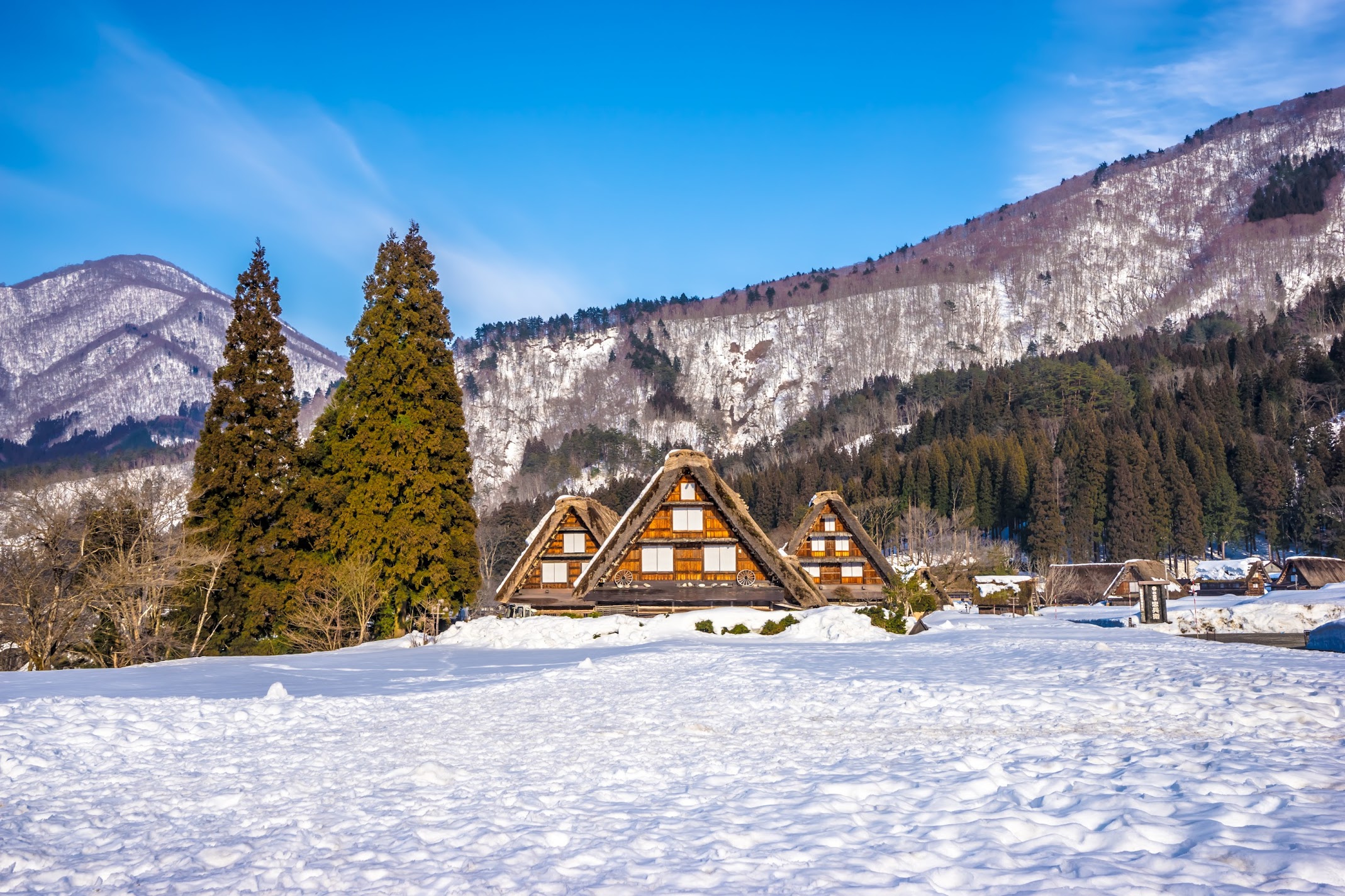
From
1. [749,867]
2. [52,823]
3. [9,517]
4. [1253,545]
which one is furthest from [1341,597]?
[1253,545]

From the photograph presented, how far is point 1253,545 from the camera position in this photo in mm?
94375

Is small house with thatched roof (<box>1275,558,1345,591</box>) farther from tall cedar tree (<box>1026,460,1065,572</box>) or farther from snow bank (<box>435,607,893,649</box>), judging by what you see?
snow bank (<box>435,607,893,649</box>)

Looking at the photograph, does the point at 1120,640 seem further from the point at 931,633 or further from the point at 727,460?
the point at 727,460

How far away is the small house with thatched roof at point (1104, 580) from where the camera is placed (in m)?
69.4

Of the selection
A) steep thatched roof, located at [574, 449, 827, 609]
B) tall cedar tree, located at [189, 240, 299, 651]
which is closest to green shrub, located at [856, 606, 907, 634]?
steep thatched roof, located at [574, 449, 827, 609]

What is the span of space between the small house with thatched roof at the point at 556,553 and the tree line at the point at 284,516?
463 centimetres

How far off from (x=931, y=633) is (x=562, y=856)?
70.1 feet

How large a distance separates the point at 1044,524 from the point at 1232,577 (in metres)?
18.7

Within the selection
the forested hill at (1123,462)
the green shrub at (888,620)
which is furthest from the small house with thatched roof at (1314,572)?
the green shrub at (888,620)

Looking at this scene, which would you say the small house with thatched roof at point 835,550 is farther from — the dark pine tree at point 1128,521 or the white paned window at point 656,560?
the dark pine tree at point 1128,521

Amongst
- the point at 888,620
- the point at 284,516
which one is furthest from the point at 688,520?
the point at 284,516

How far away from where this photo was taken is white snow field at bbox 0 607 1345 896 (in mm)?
5117

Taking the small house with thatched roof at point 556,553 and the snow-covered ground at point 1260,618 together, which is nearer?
the snow-covered ground at point 1260,618

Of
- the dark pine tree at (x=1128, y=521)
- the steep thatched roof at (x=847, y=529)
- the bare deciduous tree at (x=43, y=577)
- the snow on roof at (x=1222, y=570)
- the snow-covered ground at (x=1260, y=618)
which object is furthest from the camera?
the dark pine tree at (x=1128, y=521)
